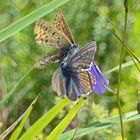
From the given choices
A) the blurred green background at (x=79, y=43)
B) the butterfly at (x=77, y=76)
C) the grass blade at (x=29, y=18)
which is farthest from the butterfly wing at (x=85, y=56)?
the blurred green background at (x=79, y=43)

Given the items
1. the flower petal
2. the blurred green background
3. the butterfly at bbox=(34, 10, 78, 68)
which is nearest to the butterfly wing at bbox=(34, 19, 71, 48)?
the butterfly at bbox=(34, 10, 78, 68)

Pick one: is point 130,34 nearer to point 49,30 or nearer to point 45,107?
point 45,107

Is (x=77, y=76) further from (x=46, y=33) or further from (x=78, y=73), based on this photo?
(x=46, y=33)

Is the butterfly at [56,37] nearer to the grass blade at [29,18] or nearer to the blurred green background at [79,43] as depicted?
the grass blade at [29,18]

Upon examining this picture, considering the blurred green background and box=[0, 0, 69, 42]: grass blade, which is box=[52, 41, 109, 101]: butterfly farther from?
the blurred green background

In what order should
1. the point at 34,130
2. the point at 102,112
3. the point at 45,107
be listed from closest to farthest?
the point at 34,130, the point at 102,112, the point at 45,107

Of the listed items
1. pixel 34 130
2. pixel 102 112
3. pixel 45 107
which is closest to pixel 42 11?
pixel 34 130

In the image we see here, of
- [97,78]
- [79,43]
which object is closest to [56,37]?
[97,78]
